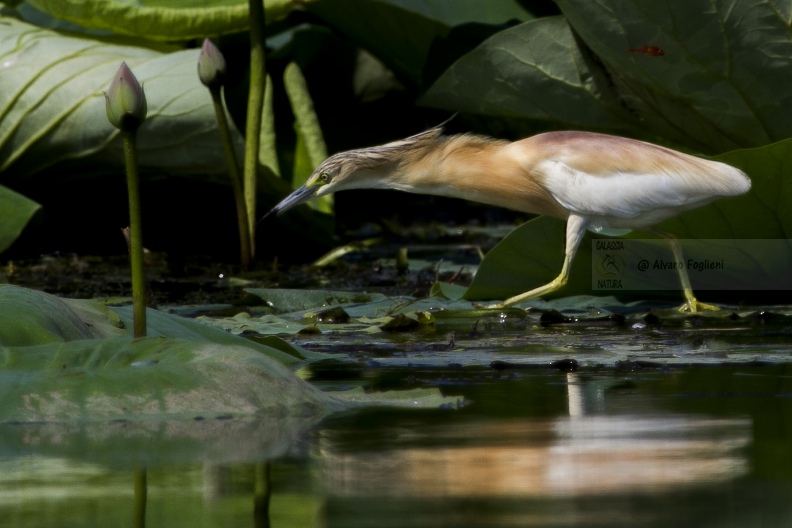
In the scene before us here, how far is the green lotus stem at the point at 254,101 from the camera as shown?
4.98 meters

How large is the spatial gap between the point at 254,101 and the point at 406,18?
A: 1.09 m

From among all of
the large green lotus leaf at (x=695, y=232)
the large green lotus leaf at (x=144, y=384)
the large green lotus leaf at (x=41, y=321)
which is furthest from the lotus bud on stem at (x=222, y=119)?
the large green lotus leaf at (x=144, y=384)

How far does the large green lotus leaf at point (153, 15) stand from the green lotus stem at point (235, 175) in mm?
673

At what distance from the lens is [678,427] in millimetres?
2047

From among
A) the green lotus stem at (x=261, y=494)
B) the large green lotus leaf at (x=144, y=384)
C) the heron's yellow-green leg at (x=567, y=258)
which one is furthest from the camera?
the heron's yellow-green leg at (x=567, y=258)

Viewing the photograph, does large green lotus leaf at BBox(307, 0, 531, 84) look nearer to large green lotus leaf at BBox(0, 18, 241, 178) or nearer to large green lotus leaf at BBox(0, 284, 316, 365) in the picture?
large green lotus leaf at BBox(0, 18, 241, 178)

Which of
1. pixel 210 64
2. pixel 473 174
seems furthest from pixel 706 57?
pixel 210 64

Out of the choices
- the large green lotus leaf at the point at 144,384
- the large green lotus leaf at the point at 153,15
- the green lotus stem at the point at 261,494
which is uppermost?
the large green lotus leaf at the point at 153,15

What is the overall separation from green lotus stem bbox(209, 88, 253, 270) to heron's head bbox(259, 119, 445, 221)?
38 cm

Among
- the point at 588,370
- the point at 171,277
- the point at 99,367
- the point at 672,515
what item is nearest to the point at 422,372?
→ the point at 588,370

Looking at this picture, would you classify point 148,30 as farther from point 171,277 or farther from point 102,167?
point 171,277

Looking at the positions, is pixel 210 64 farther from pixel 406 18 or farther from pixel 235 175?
pixel 406 18

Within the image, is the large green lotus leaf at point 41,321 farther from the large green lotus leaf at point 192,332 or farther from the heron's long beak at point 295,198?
the heron's long beak at point 295,198

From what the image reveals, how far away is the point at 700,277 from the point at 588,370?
1420 mm
